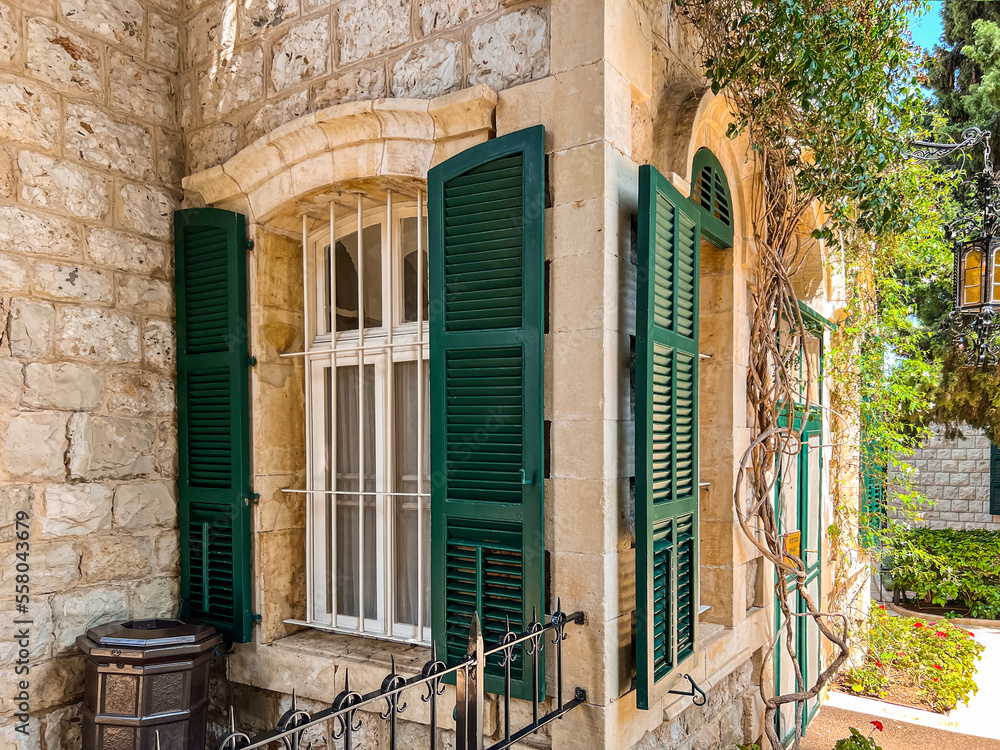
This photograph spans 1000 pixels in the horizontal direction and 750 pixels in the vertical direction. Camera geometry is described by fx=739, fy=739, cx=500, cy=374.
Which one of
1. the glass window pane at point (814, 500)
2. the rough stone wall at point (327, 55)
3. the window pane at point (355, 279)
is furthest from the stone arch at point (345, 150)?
the glass window pane at point (814, 500)

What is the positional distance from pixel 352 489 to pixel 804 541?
10.3 ft

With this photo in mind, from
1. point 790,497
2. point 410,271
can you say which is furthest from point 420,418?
point 790,497

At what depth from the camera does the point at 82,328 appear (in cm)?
335

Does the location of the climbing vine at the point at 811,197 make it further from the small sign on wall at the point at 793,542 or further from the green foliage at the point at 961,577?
the green foliage at the point at 961,577

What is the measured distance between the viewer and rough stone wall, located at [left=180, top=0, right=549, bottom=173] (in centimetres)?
286

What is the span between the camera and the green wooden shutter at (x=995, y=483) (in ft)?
36.2

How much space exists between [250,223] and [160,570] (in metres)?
1.75

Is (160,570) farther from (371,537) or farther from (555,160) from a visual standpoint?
(555,160)

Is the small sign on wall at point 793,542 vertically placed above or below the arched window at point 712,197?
below

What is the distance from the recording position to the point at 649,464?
8.53 ft

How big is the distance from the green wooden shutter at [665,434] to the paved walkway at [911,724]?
2664mm

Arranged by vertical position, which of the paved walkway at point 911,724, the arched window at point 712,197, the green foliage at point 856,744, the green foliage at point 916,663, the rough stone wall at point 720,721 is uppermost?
the arched window at point 712,197

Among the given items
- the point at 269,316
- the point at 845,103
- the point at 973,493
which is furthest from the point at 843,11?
the point at 973,493

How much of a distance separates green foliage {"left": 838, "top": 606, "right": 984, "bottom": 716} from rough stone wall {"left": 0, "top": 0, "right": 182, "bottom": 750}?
16.8ft
